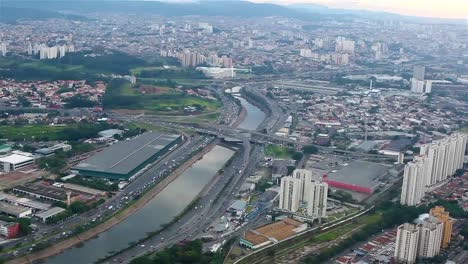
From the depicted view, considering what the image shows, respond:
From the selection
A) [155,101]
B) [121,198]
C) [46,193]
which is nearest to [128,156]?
[121,198]

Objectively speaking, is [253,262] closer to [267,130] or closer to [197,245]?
[197,245]

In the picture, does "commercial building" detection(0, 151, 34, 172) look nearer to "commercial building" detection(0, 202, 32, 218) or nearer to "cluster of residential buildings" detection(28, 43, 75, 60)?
"commercial building" detection(0, 202, 32, 218)

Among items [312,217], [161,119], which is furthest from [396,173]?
[161,119]

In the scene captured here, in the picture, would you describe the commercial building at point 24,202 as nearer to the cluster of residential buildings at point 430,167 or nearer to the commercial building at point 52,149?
the commercial building at point 52,149

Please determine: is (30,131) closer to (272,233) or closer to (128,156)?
(128,156)

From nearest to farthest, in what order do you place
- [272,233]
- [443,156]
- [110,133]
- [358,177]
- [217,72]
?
[272,233], [443,156], [358,177], [110,133], [217,72]

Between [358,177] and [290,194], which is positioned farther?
[358,177]

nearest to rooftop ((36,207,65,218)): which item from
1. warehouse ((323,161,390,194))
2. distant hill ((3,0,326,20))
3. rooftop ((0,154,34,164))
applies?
rooftop ((0,154,34,164))
